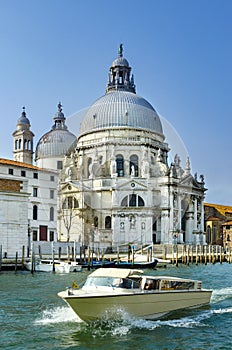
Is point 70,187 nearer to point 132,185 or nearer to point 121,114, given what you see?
point 132,185

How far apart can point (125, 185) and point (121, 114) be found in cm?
1114

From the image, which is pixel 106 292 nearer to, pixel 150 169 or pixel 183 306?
pixel 183 306

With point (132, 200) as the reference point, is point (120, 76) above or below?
above

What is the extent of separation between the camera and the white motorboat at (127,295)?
50.3 feet

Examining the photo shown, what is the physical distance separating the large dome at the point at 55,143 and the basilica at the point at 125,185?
2564 millimetres

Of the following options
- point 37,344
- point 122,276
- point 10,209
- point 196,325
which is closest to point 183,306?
point 196,325

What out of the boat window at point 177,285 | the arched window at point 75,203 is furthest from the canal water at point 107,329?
the arched window at point 75,203

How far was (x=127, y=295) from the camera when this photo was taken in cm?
1571

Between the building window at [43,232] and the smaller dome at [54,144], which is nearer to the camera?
the building window at [43,232]

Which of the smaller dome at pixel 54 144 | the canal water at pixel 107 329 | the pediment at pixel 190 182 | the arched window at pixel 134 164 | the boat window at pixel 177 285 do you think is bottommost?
the canal water at pixel 107 329

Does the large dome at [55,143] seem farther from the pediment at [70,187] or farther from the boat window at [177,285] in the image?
the boat window at [177,285]

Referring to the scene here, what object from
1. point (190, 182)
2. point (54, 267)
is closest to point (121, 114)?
point (190, 182)

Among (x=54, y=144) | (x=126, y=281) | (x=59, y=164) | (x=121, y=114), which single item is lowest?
(x=126, y=281)

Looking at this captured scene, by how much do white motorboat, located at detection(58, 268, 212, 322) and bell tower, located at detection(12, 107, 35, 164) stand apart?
202ft
